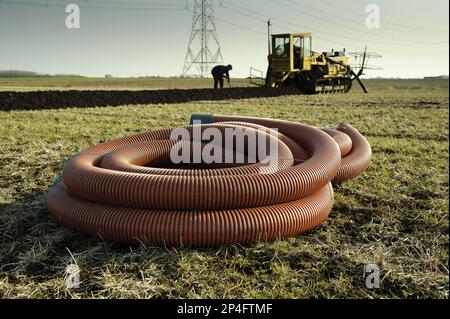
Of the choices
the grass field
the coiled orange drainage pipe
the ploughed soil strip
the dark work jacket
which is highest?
the dark work jacket

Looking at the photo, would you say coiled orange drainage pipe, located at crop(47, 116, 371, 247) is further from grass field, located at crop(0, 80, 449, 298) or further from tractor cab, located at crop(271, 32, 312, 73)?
tractor cab, located at crop(271, 32, 312, 73)

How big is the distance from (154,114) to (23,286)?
8664 mm

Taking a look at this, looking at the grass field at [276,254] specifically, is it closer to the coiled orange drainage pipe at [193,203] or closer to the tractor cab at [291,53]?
the coiled orange drainage pipe at [193,203]

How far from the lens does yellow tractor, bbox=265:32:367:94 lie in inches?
760

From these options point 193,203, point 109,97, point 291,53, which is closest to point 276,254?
point 193,203

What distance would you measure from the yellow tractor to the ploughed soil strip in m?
0.99

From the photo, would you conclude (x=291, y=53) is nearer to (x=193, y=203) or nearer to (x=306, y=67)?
(x=306, y=67)

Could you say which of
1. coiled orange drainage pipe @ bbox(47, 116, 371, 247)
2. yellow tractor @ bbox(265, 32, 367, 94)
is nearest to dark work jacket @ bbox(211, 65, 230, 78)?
yellow tractor @ bbox(265, 32, 367, 94)

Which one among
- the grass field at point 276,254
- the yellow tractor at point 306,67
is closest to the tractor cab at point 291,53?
the yellow tractor at point 306,67

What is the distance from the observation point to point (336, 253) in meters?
3.29

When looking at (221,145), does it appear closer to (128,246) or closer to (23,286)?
(128,246)

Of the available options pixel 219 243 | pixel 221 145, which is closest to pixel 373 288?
pixel 219 243
